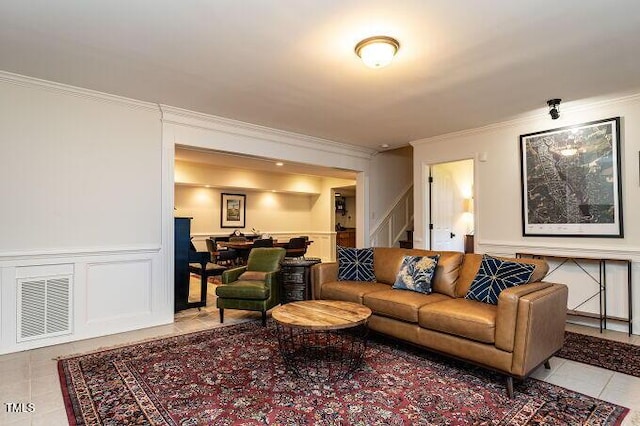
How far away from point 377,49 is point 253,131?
262 cm

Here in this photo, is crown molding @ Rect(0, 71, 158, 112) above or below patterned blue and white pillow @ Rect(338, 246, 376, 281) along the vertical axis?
above

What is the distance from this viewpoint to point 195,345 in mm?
3297

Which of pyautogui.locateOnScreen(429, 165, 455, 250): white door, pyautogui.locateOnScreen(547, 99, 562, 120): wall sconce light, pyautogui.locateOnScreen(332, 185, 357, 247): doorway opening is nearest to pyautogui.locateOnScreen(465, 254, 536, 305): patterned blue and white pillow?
pyautogui.locateOnScreen(547, 99, 562, 120): wall sconce light

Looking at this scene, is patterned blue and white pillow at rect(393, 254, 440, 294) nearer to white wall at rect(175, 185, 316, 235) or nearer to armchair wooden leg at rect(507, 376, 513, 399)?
armchair wooden leg at rect(507, 376, 513, 399)

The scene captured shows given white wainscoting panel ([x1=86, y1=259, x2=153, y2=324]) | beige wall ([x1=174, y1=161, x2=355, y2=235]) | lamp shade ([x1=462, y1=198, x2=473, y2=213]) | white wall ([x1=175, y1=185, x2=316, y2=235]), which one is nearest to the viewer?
white wainscoting panel ([x1=86, y1=259, x2=153, y2=324])

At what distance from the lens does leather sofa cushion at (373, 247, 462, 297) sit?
3.37 metres

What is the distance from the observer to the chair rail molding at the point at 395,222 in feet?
21.7

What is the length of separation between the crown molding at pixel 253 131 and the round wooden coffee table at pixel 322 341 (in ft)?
8.51

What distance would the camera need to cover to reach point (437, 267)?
136 inches

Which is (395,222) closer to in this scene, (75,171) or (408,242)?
(408,242)

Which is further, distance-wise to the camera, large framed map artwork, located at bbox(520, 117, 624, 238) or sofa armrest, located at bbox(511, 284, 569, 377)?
large framed map artwork, located at bbox(520, 117, 624, 238)

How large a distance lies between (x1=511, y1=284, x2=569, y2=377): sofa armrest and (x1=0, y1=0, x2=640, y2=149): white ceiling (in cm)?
185

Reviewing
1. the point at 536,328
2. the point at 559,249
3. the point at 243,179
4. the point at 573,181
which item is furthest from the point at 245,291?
the point at 243,179

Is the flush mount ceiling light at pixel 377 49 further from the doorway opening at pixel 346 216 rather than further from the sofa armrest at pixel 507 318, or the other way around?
the doorway opening at pixel 346 216
